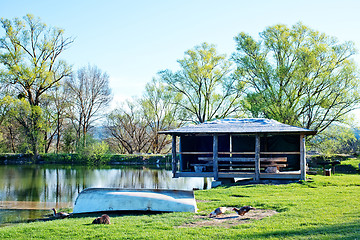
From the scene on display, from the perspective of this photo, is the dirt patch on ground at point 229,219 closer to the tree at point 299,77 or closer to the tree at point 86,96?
the tree at point 299,77

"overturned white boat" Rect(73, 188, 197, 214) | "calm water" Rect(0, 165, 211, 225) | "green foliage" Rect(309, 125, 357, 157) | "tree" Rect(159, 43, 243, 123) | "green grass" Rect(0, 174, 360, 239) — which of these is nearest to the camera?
"green grass" Rect(0, 174, 360, 239)

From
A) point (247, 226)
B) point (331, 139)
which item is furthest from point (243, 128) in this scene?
point (331, 139)

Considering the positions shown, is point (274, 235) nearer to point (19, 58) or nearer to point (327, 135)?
point (327, 135)

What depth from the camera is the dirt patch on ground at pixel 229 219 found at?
829cm

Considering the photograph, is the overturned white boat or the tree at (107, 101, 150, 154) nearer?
the overturned white boat

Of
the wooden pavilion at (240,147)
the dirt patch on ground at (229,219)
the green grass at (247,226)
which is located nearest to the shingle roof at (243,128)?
the wooden pavilion at (240,147)

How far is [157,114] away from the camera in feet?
147

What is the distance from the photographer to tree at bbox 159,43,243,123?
125ft

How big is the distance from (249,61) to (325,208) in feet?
77.2

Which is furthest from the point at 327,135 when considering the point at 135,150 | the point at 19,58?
the point at 19,58

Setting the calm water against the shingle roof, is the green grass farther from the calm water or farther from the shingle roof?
the shingle roof

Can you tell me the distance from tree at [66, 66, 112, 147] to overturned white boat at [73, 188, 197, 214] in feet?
103

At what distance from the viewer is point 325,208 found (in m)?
9.23

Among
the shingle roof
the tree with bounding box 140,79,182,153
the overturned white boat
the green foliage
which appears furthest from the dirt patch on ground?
the tree with bounding box 140,79,182,153
